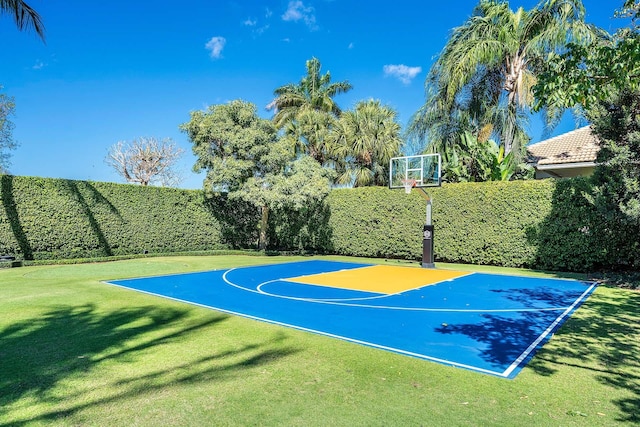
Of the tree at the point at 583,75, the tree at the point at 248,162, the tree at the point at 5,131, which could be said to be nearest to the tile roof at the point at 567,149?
the tree at the point at 248,162

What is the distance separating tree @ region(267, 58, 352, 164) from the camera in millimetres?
24672

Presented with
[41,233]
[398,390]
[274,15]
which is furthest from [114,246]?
[398,390]

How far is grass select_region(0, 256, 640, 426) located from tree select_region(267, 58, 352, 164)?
18.9 meters

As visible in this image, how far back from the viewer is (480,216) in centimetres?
1516

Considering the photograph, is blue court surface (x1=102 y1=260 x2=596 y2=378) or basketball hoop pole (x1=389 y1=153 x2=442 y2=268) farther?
basketball hoop pole (x1=389 y1=153 x2=442 y2=268)

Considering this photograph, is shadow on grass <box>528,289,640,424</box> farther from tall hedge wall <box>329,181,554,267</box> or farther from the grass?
tall hedge wall <box>329,181,554,267</box>

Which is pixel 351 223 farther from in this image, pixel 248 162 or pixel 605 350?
pixel 605 350

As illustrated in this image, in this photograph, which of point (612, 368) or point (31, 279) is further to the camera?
point (31, 279)

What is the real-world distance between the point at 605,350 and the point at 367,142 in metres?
18.9

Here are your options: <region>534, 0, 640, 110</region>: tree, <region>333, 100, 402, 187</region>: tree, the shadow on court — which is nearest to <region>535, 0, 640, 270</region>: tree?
<region>534, 0, 640, 110</region>: tree

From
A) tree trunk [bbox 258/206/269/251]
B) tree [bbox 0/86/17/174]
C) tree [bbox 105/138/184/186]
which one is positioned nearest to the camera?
tree trunk [bbox 258/206/269/251]

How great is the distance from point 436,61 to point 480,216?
7796 millimetres

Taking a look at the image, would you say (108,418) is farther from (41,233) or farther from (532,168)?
(532,168)

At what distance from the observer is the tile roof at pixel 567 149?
16547 millimetres
